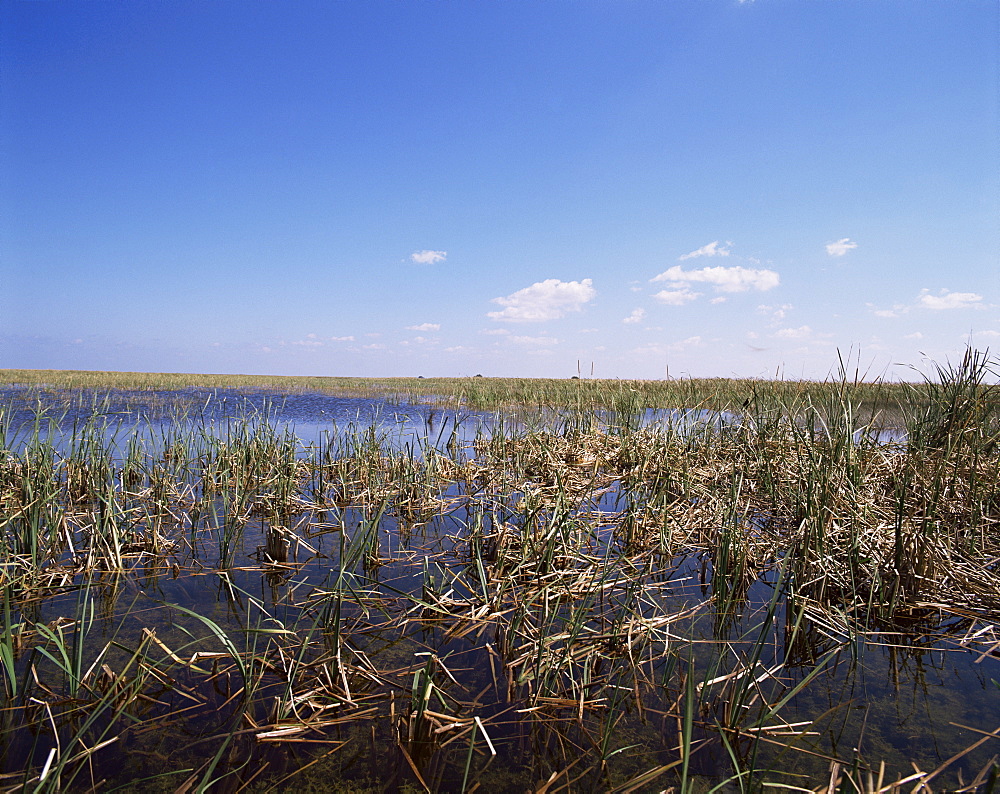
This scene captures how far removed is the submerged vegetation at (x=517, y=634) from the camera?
1942 millimetres

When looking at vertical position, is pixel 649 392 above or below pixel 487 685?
above

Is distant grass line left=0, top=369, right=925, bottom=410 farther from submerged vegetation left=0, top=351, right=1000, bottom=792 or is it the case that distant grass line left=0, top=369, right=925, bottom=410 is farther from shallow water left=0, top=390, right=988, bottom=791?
shallow water left=0, top=390, right=988, bottom=791

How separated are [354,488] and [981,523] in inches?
227

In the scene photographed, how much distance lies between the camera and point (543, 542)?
393cm

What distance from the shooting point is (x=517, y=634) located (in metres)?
2.81

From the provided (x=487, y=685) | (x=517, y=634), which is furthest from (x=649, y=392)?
(x=487, y=685)

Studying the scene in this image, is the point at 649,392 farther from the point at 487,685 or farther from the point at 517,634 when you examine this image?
the point at 487,685

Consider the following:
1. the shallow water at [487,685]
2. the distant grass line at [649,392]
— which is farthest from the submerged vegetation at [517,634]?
the distant grass line at [649,392]

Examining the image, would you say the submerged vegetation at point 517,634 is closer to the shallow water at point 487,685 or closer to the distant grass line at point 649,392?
the shallow water at point 487,685

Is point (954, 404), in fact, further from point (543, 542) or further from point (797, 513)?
point (543, 542)

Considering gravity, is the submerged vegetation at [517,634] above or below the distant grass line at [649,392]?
below

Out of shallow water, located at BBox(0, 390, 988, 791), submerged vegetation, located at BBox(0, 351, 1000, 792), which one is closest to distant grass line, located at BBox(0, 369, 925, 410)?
submerged vegetation, located at BBox(0, 351, 1000, 792)

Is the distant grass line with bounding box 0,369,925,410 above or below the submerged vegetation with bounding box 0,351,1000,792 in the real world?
above

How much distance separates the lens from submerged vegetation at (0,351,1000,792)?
194 centimetres
